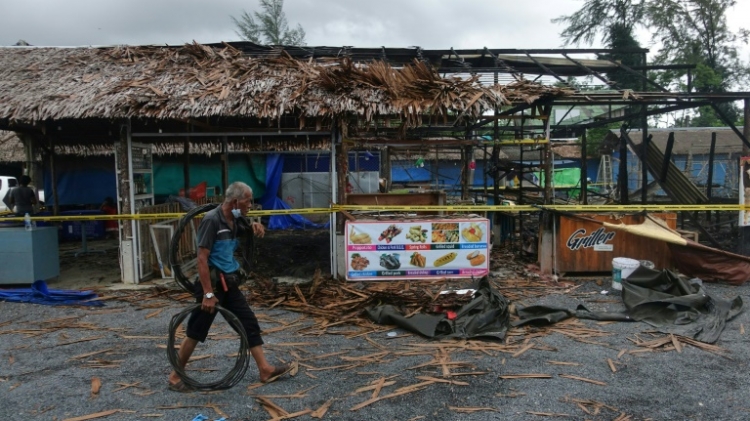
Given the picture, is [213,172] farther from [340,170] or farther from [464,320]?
[464,320]

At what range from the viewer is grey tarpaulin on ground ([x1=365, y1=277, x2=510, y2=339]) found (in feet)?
19.6

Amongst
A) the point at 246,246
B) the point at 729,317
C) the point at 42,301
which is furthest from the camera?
the point at 42,301

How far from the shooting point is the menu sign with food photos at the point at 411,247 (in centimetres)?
840

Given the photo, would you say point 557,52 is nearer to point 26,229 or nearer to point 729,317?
point 729,317

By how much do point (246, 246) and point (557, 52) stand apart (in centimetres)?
1138

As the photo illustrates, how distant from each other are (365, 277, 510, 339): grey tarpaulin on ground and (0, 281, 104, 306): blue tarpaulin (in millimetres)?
4471

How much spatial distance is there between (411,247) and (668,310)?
371cm

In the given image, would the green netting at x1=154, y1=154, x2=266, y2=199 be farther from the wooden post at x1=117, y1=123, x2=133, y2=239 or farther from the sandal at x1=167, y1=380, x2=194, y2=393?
the sandal at x1=167, y1=380, x2=194, y2=393

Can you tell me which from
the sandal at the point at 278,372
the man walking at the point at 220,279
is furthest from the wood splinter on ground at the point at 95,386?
the sandal at the point at 278,372

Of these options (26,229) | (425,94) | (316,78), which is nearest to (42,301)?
(26,229)

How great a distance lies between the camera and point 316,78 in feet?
30.0

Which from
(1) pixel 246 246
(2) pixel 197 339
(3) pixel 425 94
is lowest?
(2) pixel 197 339

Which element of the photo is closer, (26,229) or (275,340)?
(275,340)

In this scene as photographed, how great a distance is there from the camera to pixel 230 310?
4762 mm
